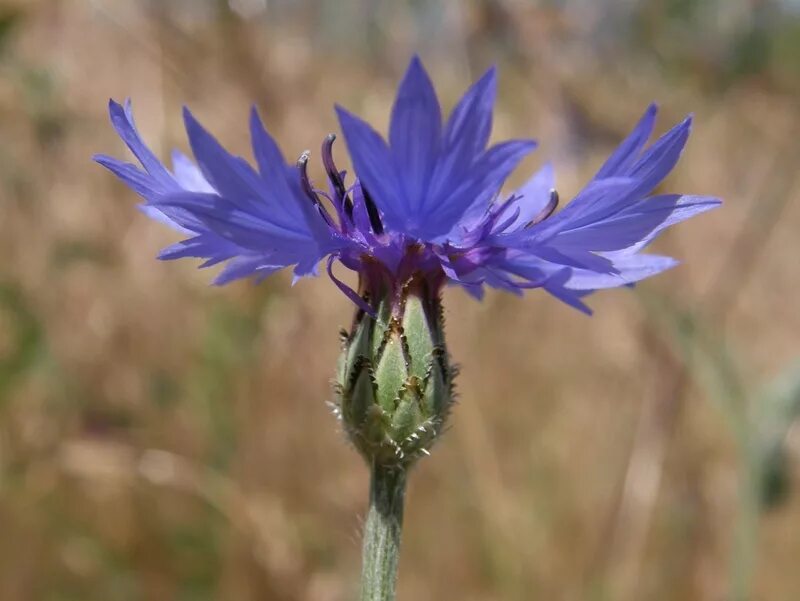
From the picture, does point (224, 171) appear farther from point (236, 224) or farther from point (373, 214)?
point (373, 214)

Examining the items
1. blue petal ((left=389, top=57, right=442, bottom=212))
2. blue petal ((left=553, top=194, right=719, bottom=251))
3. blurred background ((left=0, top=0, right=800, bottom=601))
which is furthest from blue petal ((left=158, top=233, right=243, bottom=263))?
blurred background ((left=0, top=0, right=800, bottom=601))

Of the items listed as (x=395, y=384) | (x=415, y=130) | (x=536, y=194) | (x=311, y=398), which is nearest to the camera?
(x=415, y=130)

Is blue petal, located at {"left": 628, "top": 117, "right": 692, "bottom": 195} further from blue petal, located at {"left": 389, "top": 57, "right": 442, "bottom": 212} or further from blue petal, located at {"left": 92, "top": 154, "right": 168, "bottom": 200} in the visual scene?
blue petal, located at {"left": 92, "top": 154, "right": 168, "bottom": 200}

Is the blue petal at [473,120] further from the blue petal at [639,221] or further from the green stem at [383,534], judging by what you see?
the green stem at [383,534]

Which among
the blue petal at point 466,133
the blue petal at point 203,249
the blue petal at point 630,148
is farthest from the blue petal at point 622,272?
the blue petal at point 203,249

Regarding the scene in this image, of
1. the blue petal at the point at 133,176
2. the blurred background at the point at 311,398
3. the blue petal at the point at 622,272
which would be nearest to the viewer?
the blue petal at the point at 133,176

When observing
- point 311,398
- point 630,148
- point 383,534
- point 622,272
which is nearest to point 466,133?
point 630,148
